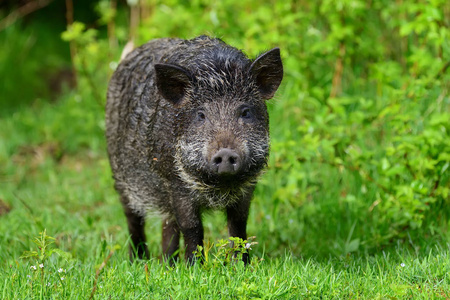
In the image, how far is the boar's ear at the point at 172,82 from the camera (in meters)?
3.94

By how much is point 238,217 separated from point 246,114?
747mm

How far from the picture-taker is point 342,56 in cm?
667

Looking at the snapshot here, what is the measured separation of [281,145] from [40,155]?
4196 millimetres

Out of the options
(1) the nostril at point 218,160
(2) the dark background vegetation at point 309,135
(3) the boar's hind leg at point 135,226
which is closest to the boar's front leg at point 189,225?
(1) the nostril at point 218,160

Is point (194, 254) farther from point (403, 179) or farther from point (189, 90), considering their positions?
point (403, 179)

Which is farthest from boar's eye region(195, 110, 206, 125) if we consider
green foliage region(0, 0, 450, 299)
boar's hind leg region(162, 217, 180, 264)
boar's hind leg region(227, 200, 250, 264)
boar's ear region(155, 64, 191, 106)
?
boar's hind leg region(162, 217, 180, 264)

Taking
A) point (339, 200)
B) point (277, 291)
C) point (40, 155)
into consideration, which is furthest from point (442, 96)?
point (40, 155)

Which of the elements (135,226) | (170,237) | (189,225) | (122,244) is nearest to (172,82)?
(189,225)

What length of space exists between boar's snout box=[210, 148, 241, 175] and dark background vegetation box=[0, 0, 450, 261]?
111cm

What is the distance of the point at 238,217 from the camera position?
13.8 ft

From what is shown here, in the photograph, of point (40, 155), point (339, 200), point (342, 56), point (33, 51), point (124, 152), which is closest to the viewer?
point (124, 152)

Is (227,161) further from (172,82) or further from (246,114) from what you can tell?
(172,82)

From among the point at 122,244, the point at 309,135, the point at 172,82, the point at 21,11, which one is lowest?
the point at 122,244

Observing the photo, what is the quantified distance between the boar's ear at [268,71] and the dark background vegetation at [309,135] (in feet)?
1.11
